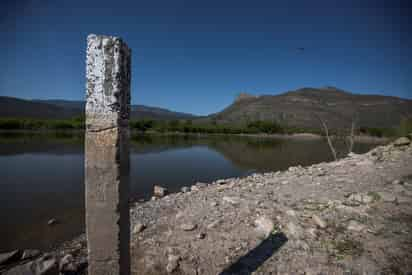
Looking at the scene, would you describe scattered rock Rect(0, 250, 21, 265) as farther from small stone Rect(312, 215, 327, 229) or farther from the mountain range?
the mountain range

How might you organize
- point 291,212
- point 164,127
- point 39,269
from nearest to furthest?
point 39,269 < point 291,212 < point 164,127

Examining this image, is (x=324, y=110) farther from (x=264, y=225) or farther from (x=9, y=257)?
(x=9, y=257)

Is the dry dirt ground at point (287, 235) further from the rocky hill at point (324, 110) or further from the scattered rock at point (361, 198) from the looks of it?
the rocky hill at point (324, 110)

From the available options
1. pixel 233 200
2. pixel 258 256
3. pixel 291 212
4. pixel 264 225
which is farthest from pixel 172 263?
pixel 233 200

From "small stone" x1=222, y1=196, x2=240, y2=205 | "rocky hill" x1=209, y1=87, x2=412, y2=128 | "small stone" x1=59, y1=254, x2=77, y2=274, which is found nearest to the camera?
"small stone" x1=59, y1=254, x2=77, y2=274

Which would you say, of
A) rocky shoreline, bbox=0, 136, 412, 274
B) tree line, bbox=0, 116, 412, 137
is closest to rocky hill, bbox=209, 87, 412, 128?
tree line, bbox=0, 116, 412, 137

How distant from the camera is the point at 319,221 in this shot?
4059 mm

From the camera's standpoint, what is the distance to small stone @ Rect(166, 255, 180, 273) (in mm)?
3201

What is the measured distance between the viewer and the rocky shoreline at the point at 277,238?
10.3 feet

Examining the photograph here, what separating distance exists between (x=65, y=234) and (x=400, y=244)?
25.5ft

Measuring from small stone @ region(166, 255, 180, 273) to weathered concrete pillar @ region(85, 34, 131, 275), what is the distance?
917 millimetres

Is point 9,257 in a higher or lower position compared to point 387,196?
lower

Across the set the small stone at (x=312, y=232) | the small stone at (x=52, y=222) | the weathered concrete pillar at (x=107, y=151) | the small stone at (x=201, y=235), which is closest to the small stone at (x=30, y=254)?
the small stone at (x=52, y=222)

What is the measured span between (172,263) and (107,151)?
2.17 m
